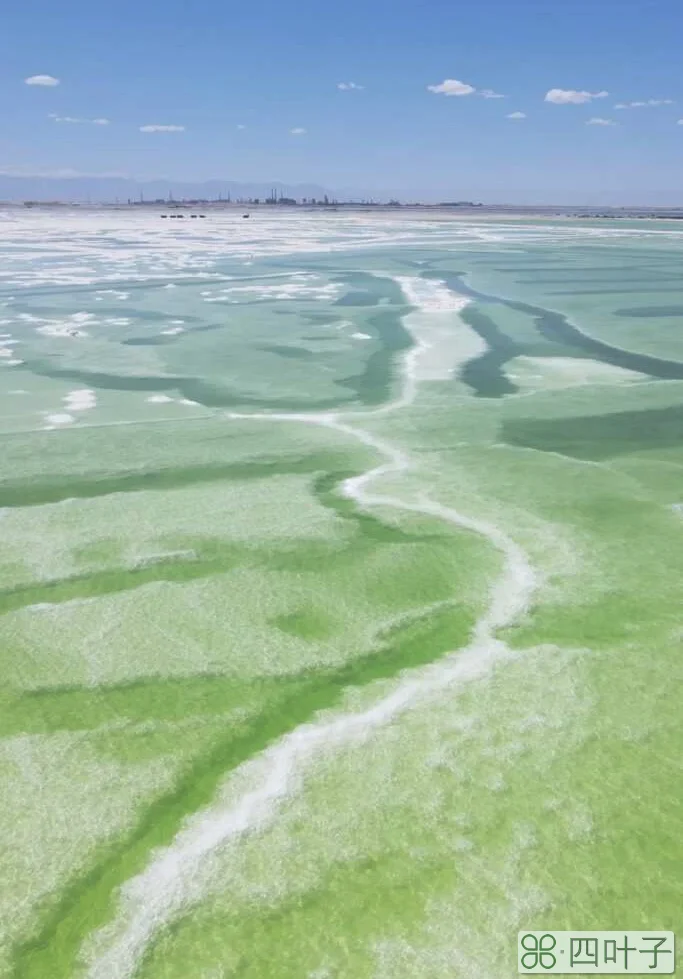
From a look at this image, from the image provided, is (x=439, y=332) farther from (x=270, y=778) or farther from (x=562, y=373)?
(x=270, y=778)

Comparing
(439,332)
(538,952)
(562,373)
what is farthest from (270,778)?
(439,332)

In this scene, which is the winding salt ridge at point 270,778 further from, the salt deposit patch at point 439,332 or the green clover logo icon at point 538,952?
Result: the salt deposit patch at point 439,332

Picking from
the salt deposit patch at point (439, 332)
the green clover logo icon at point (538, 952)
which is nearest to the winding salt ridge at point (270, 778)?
the green clover logo icon at point (538, 952)

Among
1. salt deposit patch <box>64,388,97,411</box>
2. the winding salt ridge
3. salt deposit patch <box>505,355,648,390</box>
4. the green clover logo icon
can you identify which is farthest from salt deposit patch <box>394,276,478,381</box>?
the green clover logo icon

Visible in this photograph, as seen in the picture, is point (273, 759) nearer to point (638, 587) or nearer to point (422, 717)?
point (422, 717)

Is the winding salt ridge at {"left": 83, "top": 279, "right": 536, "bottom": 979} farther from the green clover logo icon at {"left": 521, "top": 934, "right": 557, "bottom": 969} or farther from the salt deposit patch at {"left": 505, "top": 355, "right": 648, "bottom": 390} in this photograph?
the salt deposit patch at {"left": 505, "top": 355, "right": 648, "bottom": 390}

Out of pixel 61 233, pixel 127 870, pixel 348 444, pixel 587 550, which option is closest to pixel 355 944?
pixel 127 870
